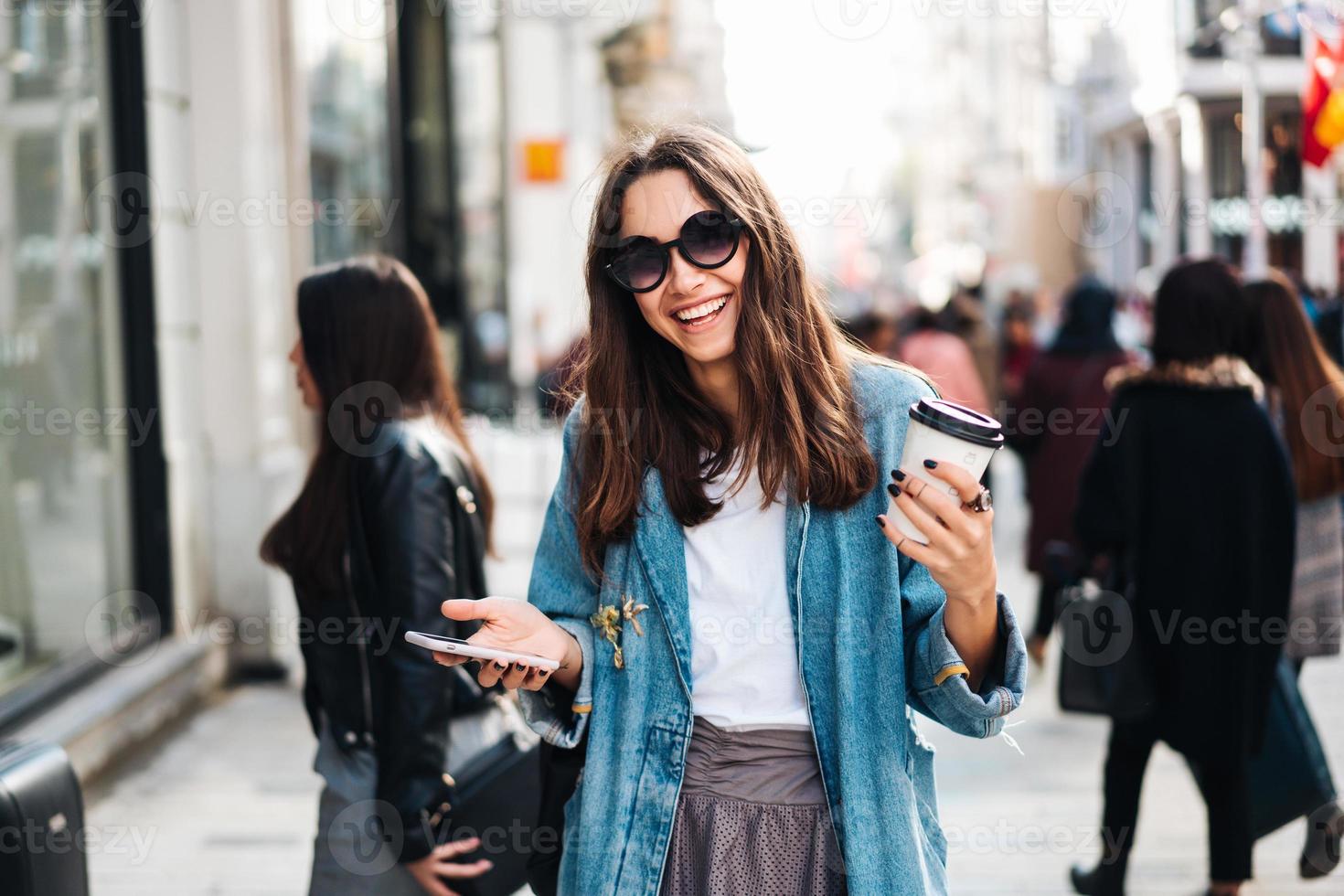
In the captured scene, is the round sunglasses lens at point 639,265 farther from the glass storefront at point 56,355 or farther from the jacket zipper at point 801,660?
the glass storefront at point 56,355

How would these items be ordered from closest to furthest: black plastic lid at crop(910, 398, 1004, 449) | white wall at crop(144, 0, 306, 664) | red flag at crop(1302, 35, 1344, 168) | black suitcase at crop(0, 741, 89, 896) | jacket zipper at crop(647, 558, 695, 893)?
black plastic lid at crop(910, 398, 1004, 449)
jacket zipper at crop(647, 558, 695, 893)
black suitcase at crop(0, 741, 89, 896)
white wall at crop(144, 0, 306, 664)
red flag at crop(1302, 35, 1344, 168)

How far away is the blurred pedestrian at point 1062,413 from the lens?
23.4 ft

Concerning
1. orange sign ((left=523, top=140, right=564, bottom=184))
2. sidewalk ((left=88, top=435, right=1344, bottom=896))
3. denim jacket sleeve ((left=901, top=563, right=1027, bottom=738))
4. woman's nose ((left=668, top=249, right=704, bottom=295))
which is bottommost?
sidewalk ((left=88, top=435, right=1344, bottom=896))

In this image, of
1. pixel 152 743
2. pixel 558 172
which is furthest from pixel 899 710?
pixel 558 172

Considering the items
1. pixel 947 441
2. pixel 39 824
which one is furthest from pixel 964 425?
pixel 39 824

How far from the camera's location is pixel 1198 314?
417cm

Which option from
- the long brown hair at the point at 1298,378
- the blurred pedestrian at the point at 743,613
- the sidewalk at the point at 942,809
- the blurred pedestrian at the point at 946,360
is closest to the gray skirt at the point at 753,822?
the blurred pedestrian at the point at 743,613

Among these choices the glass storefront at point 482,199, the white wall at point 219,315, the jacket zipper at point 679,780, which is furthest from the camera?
the glass storefront at point 482,199

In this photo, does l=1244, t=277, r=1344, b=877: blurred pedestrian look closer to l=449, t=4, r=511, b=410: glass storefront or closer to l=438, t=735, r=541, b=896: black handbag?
l=438, t=735, r=541, b=896: black handbag

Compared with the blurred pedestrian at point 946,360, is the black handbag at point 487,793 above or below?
below

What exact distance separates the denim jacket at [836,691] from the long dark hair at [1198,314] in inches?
94.1

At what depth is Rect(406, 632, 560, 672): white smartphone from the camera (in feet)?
6.46

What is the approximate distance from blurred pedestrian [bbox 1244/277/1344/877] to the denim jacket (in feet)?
8.93

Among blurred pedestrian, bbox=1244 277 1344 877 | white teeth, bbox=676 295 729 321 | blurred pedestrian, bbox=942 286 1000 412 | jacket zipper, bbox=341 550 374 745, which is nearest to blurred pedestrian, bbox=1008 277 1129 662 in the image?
blurred pedestrian, bbox=1244 277 1344 877
